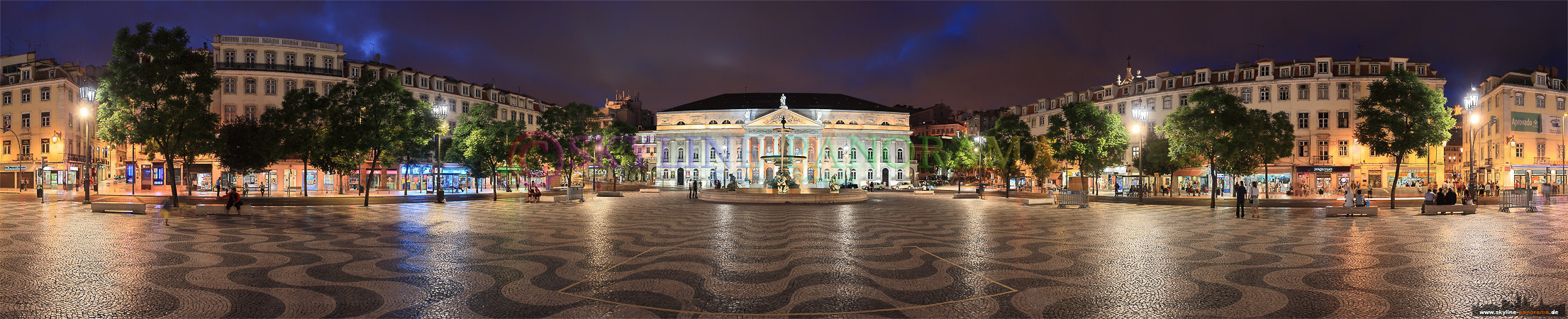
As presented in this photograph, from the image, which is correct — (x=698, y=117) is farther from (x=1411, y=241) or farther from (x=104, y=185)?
(x=1411, y=241)

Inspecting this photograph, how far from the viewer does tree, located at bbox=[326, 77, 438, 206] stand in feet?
107

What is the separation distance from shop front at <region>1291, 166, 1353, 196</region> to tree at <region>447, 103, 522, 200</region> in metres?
59.8

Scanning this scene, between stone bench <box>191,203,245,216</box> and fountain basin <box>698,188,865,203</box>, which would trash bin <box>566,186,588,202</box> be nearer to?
fountain basin <box>698,188,865,203</box>

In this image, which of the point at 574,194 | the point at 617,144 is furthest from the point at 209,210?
the point at 617,144

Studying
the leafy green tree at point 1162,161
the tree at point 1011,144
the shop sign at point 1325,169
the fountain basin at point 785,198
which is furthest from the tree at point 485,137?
the shop sign at point 1325,169

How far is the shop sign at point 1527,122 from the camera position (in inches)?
2229

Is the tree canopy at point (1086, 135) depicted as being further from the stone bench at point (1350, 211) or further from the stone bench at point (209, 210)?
the stone bench at point (209, 210)

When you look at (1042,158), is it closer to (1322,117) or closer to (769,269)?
(1322,117)

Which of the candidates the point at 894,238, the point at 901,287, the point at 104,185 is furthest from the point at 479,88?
the point at 901,287

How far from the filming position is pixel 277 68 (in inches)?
2317

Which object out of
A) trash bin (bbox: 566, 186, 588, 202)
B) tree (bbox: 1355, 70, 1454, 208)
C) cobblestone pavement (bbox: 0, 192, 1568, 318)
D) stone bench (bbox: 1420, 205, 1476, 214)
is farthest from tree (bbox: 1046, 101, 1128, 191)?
trash bin (bbox: 566, 186, 588, 202)

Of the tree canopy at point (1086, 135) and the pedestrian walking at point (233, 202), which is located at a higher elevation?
the tree canopy at point (1086, 135)

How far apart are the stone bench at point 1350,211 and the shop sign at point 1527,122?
49.8m

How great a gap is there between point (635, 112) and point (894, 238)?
12364 cm
